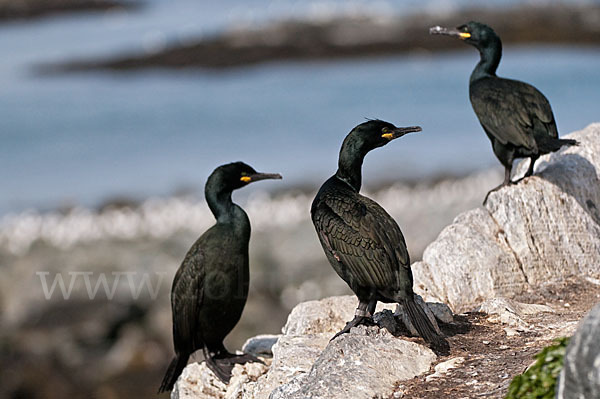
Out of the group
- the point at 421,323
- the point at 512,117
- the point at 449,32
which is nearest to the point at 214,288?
the point at 421,323

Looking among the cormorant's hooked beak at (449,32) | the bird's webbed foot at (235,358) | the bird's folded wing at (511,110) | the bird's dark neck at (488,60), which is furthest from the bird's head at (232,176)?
the bird's dark neck at (488,60)

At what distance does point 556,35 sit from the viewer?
149ft

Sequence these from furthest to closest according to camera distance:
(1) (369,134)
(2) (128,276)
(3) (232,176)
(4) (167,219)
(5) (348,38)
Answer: (5) (348,38) < (4) (167,219) < (2) (128,276) < (3) (232,176) < (1) (369,134)

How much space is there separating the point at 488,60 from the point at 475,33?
1.25ft

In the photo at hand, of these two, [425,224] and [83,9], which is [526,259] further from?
[83,9]

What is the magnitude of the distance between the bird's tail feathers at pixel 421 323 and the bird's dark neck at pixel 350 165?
3.65 ft

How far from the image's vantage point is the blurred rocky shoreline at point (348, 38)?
151ft

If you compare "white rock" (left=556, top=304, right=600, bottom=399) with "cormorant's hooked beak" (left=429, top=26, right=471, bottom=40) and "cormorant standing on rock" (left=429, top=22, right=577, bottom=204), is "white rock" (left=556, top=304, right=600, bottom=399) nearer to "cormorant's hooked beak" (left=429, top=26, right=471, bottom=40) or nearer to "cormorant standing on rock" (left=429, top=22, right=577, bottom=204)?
"cormorant standing on rock" (left=429, top=22, right=577, bottom=204)

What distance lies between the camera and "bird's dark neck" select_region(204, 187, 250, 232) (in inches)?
→ 320

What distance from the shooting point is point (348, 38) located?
4888cm

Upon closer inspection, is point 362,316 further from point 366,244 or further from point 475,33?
point 475,33

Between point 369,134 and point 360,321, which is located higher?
point 369,134

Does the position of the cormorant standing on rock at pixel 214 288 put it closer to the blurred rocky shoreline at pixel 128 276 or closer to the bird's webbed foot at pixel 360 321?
the bird's webbed foot at pixel 360 321

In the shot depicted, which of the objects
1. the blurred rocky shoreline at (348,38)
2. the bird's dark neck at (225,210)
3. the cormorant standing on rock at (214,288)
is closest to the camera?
the cormorant standing on rock at (214,288)
